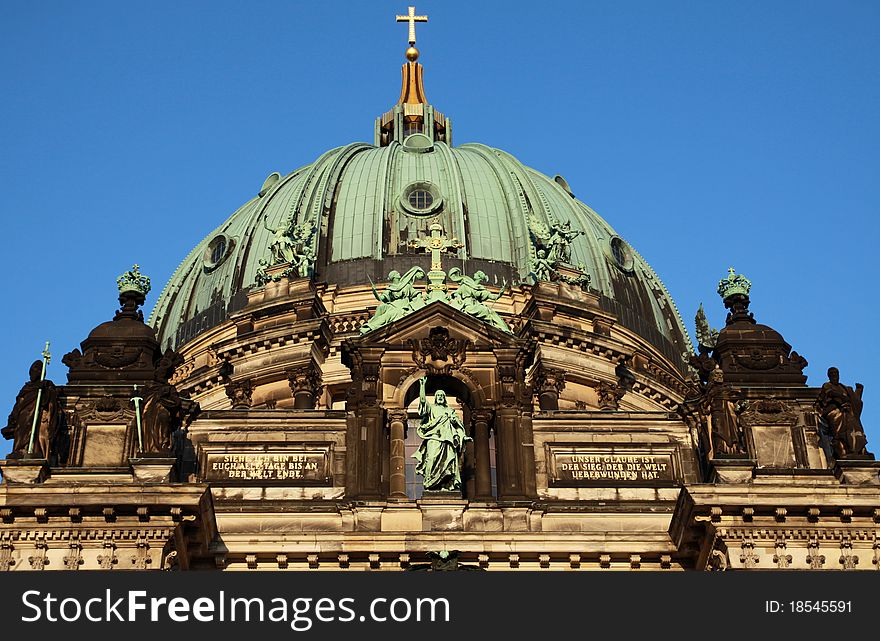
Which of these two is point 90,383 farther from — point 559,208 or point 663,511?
point 559,208

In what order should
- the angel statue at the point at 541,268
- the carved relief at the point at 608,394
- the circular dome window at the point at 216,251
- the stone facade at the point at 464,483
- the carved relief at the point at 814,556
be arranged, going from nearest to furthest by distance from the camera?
the stone facade at the point at 464,483 → the carved relief at the point at 814,556 → the carved relief at the point at 608,394 → the angel statue at the point at 541,268 → the circular dome window at the point at 216,251

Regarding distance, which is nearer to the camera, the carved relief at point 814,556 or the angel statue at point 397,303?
the carved relief at point 814,556

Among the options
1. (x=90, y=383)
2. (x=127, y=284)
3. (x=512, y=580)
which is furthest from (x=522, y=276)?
(x=512, y=580)

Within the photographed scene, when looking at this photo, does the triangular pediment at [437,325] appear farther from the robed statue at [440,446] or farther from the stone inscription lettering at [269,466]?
the stone inscription lettering at [269,466]

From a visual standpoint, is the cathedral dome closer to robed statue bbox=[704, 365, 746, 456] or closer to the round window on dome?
the round window on dome

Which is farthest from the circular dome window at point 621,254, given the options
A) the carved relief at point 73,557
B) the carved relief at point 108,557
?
the carved relief at point 73,557

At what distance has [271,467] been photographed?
37.8 m

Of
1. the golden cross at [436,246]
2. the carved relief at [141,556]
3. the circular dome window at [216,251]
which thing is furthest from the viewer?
the circular dome window at [216,251]

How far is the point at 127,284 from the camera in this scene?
140 feet

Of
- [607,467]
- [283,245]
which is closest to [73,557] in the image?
[607,467]

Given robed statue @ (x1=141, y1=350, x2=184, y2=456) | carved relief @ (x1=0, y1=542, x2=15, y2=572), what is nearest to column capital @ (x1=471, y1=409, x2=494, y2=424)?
robed statue @ (x1=141, y1=350, x2=184, y2=456)

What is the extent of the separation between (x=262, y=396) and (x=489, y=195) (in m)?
11.9

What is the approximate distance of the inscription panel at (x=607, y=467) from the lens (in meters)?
37.8

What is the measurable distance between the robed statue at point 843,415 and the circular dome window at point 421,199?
2121 cm
